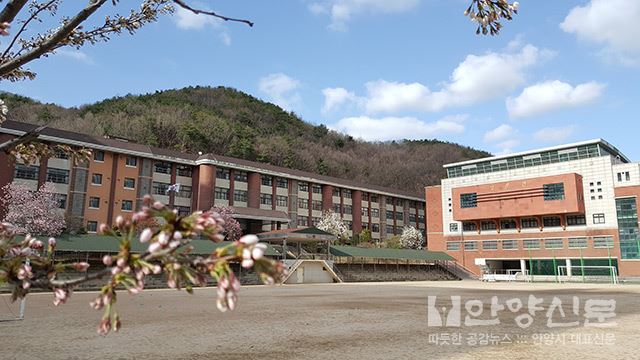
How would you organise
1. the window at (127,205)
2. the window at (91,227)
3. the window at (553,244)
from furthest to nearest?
the window at (553,244), the window at (127,205), the window at (91,227)

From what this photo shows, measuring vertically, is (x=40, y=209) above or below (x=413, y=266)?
above

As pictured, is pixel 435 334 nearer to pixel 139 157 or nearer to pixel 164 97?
pixel 139 157

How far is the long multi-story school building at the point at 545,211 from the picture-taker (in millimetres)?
60938

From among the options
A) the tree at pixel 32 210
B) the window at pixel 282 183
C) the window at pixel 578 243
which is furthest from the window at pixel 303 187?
the window at pixel 578 243

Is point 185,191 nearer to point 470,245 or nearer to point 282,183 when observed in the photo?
point 282,183

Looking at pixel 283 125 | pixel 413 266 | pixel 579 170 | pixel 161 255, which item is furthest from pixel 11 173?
pixel 283 125

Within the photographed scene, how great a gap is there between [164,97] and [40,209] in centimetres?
8006

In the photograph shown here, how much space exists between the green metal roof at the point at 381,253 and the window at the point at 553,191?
16.5m

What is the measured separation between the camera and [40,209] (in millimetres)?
44188

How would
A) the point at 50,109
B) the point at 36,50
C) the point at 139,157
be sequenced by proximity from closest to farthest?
1. the point at 36,50
2. the point at 139,157
3. the point at 50,109

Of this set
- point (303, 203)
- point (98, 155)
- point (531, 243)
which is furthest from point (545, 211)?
point (98, 155)

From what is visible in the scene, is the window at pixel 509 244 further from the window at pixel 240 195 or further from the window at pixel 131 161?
the window at pixel 131 161

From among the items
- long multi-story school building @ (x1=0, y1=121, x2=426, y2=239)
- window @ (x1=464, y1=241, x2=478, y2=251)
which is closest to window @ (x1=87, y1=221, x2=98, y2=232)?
long multi-story school building @ (x1=0, y1=121, x2=426, y2=239)

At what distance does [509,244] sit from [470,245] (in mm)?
5998
